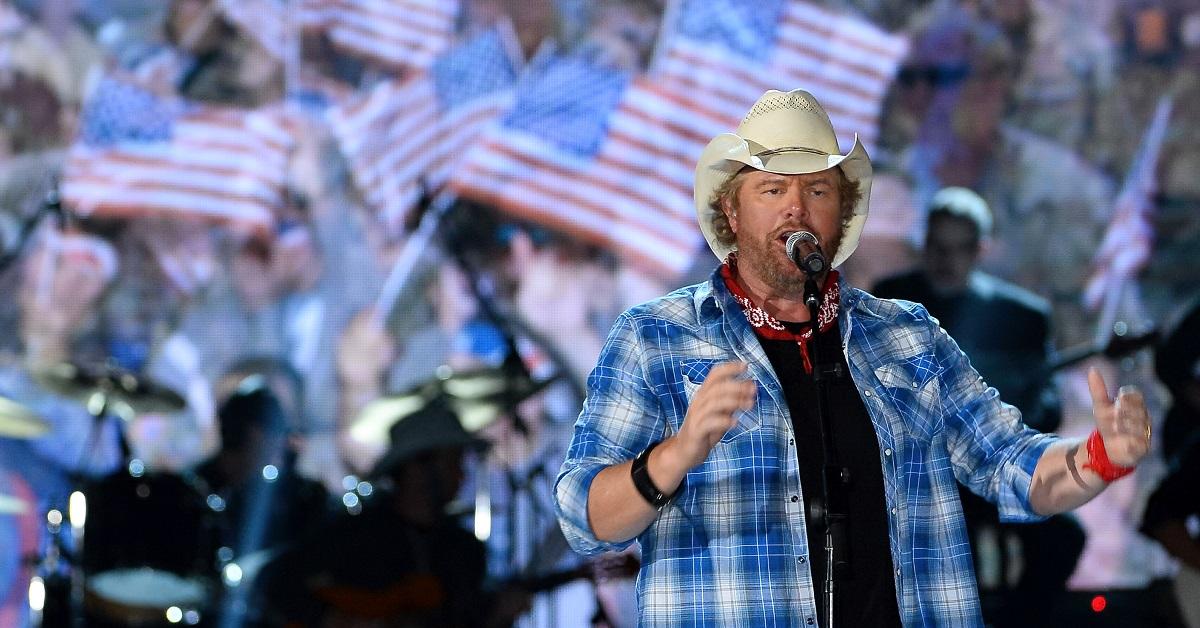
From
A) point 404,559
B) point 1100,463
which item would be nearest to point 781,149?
point 1100,463

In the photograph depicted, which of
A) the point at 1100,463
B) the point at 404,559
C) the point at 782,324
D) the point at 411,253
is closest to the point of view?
the point at 1100,463

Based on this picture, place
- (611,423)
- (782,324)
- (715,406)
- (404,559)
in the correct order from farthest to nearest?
(404,559) < (782,324) < (611,423) < (715,406)

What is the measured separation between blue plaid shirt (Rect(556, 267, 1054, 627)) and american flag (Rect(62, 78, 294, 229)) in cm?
431

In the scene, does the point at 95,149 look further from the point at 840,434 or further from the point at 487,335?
the point at 840,434

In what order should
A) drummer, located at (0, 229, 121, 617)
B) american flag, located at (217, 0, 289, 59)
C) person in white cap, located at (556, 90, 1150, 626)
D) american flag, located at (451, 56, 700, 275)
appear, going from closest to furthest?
1. person in white cap, located at (556, 90, 1150, 626)
2. drummer, located at (0, 229, 121, 617)
3. american flag, located at (451, 56, 700, 275)
4. american flag, located at (217, 0, 289, 59)

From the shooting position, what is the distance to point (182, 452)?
6211mm

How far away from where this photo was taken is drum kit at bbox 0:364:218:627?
230 inches

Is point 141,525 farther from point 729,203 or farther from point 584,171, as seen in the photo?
point 729,203

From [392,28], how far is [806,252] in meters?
4.47

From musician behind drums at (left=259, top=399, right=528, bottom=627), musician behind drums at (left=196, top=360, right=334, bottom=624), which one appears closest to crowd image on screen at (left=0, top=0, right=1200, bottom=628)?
musician behind drums at (left=196, top=360, right=334, bottom=624)

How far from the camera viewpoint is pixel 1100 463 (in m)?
2.21

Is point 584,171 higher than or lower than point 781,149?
higher

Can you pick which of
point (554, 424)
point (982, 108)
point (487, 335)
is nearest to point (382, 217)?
point (487, 335)

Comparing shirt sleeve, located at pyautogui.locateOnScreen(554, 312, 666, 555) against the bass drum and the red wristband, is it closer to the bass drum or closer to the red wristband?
the red wristband
